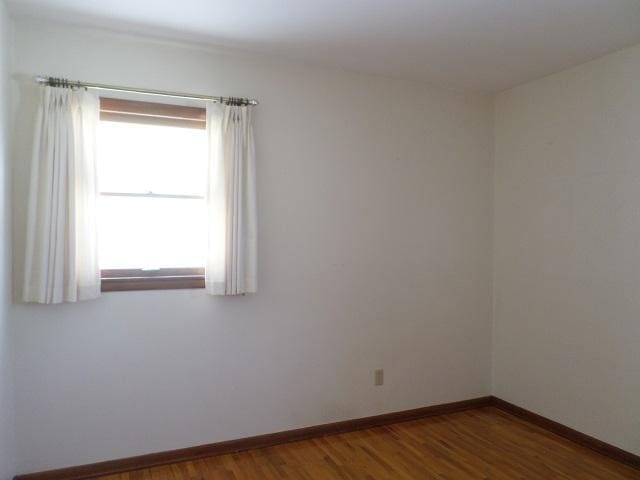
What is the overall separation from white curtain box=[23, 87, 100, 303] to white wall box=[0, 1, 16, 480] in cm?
10

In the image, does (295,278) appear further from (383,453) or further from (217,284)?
(383,453)

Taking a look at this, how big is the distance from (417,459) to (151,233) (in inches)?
90.4

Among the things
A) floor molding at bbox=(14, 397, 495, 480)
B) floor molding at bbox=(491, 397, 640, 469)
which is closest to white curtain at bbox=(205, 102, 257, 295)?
floor molding at bbox=(14, 397, 495, 480)

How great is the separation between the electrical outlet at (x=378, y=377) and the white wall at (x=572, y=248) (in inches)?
45.5

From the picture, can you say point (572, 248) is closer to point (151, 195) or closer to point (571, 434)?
point (571, 434)

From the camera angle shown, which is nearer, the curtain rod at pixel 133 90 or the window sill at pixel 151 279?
the curtain rod at pixel 133 90

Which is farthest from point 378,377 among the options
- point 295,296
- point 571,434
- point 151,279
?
point 151,279

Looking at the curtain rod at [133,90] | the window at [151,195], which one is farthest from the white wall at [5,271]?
the window at [151,195]

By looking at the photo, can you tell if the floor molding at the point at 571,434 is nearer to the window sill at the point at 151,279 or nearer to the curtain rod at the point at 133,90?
the window sill at the point at 151,279

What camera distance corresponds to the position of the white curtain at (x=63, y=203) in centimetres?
257

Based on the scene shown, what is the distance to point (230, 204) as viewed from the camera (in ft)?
9.80

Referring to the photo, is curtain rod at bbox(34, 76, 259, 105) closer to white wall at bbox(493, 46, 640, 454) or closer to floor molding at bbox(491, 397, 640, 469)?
white wall at bbox(493, 46, 640, 454)

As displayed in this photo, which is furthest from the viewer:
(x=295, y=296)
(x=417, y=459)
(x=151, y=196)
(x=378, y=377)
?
(x=378, y=377)

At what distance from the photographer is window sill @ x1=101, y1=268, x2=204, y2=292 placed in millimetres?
2830
